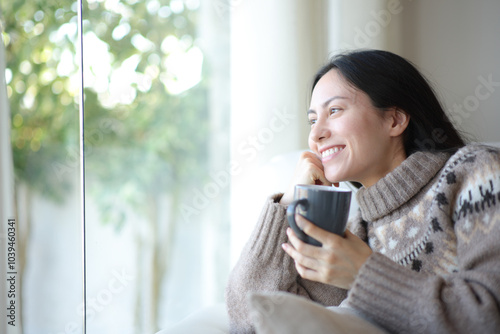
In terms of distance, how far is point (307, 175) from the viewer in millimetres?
1151

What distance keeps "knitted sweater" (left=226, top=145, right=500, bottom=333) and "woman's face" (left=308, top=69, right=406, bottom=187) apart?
0.22 feet

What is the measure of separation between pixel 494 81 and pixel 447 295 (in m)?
1.14

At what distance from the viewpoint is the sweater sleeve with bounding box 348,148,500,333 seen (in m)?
0.68

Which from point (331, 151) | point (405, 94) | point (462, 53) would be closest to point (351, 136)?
point (331, 151)

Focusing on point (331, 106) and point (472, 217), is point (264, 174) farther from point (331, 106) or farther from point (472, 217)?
point (472, 217)

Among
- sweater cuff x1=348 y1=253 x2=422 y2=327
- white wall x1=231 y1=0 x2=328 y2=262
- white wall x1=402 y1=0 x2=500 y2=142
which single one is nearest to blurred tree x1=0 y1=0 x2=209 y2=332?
white wall x1=231 y1=0 x2=328 y2=262

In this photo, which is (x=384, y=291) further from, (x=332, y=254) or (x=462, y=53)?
(x=462, y=53)

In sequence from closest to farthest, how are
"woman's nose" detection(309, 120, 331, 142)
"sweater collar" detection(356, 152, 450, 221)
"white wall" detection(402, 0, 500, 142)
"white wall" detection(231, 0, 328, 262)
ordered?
1. "sweater collar" detection(356, 152, 450, 221)
2. "woman's nose" detection(309, 120, 331, 142)
3. "white wall" detection(402, 0, 500, 142)
4. "white wall" detection(231, 0, 328, 262)

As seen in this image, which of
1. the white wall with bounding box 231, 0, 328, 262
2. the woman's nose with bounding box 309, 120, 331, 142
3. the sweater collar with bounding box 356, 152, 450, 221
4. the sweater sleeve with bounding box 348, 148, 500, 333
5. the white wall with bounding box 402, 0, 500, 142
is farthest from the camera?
the white wall with bounding box 231, 0, 328, 262

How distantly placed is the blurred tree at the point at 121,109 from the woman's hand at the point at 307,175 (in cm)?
110

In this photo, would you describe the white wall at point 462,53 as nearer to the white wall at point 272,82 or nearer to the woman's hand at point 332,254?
the white wall at point 272,82

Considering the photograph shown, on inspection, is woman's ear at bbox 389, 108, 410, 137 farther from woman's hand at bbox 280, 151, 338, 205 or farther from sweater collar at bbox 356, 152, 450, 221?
woman's hand at bbox 280, 151, 338, 205

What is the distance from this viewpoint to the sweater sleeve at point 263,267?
3.54 feet

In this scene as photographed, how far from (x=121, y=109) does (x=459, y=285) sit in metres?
1.75
